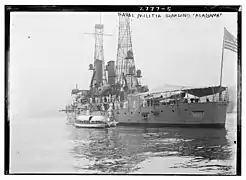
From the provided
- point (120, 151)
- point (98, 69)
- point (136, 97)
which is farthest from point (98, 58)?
point (120, 151)

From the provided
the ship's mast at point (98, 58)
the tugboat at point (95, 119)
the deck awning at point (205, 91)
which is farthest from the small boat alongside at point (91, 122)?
the deck awning at point (205, 91)

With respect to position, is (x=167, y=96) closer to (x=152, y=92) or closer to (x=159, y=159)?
(x=152, y=92)

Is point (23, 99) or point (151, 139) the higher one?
point (23, 99)

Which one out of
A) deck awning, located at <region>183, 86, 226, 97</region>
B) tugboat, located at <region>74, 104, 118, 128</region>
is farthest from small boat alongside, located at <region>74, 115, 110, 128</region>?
deck awning, located at <region>183, 86, 226, 97</region>

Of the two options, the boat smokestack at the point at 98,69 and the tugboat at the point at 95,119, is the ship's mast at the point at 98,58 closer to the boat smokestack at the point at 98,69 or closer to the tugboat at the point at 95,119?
the boat smokestack at the point at 98,69

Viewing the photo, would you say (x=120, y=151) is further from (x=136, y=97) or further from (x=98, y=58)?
(x=98, y=58)
